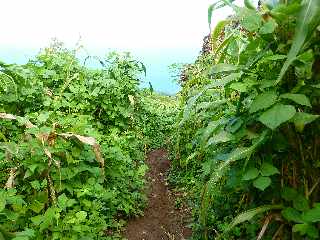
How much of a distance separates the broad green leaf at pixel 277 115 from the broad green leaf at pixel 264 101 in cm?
3

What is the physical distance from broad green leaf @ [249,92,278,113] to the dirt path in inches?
66.7

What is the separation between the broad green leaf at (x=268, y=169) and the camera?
2.31 m

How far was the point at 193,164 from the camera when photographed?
491 centimetres

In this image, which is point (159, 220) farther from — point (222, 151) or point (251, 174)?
point (251, 174)

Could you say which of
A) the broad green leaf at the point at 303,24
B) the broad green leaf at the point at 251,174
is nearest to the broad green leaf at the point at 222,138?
the broad green leaf at the point at 251,174

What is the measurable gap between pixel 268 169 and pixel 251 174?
0.09 meters

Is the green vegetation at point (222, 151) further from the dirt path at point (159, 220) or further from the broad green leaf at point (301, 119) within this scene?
the dirt path at point (159, 220)

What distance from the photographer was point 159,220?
13.2 feet

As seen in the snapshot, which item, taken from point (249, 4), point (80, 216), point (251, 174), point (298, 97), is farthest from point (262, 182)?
point (80, 216)

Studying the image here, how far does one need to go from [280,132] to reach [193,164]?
249 centimetres

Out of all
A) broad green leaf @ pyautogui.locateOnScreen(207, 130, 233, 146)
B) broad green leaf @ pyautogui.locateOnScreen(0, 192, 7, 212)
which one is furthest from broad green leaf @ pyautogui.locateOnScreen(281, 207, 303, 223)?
broad green leaf @ pyautogui.locateOnScreen(0, 192, 7, 212)

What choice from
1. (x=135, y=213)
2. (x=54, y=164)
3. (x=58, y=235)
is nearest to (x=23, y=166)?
(x=54, y=164)

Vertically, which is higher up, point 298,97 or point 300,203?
point 298,97

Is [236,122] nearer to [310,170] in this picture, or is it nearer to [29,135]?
[310,170]
